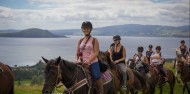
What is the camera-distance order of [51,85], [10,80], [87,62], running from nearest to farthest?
[51,85] → [87,62] → [10,80]

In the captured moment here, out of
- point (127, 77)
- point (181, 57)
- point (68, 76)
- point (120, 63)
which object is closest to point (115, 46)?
point (120, 63)

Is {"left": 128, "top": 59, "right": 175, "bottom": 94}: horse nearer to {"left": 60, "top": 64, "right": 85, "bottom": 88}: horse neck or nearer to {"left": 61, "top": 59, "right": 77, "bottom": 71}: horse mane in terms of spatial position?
{"left": 60, "top": 64, "right": 85, "bottom": 88}: horse neck

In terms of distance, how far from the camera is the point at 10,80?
1009 cm

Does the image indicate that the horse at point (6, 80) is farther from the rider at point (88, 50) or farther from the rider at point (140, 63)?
the rider at point (140, 63)

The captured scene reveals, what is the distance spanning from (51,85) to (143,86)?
8706mm

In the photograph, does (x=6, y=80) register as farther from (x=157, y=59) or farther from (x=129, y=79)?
(x=157, y=59)

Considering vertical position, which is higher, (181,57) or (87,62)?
(87,62)

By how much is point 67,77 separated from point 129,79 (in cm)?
564

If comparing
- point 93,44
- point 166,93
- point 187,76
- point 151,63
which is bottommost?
point 166,93

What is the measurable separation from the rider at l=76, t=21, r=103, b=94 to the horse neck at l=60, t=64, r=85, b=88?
0.39 metres

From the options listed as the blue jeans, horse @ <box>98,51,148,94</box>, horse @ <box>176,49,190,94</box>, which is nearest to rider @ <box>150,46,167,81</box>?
horse @ <box>176,49,190,94</box>

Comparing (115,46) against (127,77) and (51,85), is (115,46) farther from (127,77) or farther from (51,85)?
(51,85)

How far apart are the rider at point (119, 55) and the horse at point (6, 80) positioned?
3918mm

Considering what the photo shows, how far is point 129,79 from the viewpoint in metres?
11.5
